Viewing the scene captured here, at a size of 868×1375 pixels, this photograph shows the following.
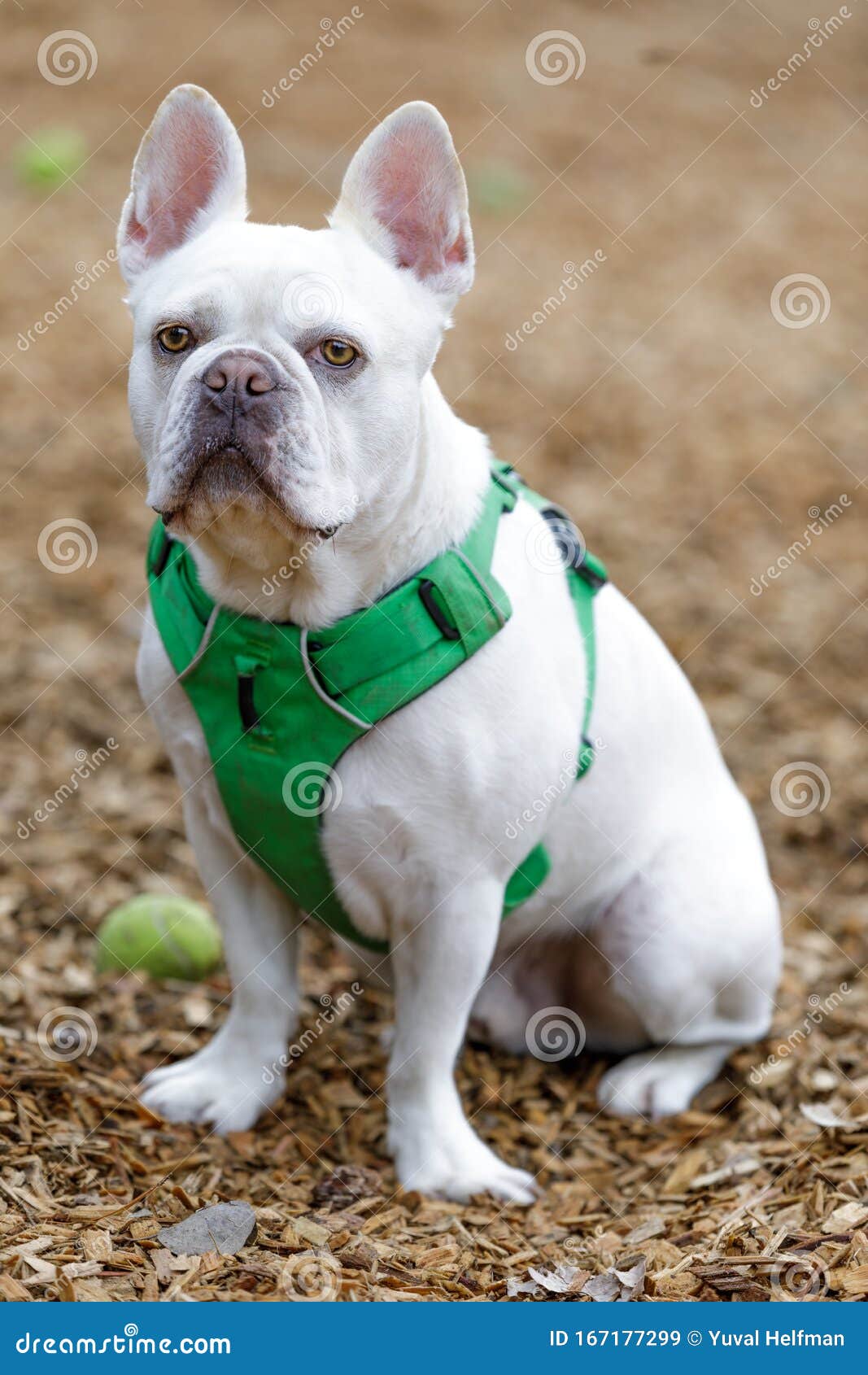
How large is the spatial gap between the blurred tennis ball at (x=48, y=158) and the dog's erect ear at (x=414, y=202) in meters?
7.45

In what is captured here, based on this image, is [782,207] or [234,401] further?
[782,207]

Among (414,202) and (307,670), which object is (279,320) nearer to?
(414,202)

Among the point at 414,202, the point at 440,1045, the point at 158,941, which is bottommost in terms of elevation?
the point at 158,941

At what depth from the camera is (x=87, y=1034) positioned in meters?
3.99

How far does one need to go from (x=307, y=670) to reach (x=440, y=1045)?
1056mm

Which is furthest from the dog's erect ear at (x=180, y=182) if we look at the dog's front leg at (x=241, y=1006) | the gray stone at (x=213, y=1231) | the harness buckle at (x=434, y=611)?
the gray stone at (x=213, y=1231)

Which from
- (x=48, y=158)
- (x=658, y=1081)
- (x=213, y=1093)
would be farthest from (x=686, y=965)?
(x=48, y=158)

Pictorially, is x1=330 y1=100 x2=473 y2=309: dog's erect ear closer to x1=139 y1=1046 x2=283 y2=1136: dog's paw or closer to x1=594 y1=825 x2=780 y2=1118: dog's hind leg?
x1=594 y1=825 x2=780 y2=1118: dog's hind leg

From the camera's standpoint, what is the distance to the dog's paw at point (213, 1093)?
375 centimetres

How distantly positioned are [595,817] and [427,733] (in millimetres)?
719

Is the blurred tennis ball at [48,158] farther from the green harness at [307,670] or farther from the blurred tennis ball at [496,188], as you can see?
the green harness at [307,670]

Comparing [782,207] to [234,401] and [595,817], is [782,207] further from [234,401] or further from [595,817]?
[234,401]

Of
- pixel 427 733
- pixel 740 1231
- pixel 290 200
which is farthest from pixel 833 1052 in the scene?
pixel 290 200

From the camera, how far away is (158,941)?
4.29 meters
